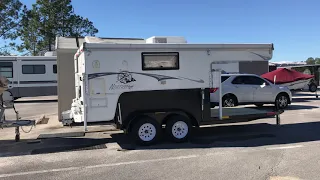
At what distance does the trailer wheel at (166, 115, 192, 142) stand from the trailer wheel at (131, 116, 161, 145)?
29 centimetres

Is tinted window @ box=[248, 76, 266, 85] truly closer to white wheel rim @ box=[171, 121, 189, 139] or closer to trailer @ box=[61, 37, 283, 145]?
trailer @ box=[61, 37, 283, 145]

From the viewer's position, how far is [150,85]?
811 cm

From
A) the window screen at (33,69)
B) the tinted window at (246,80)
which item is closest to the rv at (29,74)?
the window screen at (33,69)

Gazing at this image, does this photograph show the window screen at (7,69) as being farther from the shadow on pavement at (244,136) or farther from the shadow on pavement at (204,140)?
the shadow on pavement at (244,136)

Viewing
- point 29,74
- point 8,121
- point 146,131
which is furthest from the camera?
point 29,74

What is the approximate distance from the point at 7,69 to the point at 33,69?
1.51m

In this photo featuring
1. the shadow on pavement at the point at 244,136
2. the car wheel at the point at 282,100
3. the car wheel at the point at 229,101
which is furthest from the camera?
the car wheel at the point at 282,100

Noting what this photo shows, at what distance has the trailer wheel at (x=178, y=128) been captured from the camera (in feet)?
26.8

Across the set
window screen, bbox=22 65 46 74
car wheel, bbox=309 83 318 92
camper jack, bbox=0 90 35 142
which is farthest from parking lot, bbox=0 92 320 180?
car wheel, bbox=309 83 318 92

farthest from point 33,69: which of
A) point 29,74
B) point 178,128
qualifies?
point 178,128

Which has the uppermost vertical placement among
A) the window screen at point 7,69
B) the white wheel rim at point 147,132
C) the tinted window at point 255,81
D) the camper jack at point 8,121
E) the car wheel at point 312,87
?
the window screen at point 7,69

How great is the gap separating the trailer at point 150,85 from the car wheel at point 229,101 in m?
5.70

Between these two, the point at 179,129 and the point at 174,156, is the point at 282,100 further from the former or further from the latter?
the point at 174,156

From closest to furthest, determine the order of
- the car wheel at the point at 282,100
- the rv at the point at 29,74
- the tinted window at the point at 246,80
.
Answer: the tinted window at the point at 246,80 → the car wheel at the point at 282,100 → the rv at the point at 29,74
